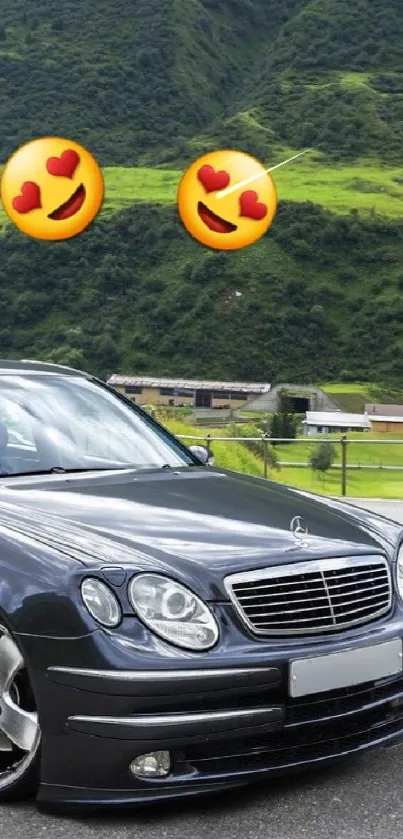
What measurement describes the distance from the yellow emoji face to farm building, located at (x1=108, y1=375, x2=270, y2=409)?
37003mm

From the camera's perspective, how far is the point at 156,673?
3135 millimetres

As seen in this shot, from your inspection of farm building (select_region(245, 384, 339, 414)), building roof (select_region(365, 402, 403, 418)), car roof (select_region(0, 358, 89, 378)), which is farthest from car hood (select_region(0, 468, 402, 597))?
building roof (select_region(365, 402, 403, 418))

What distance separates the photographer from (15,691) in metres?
3.42

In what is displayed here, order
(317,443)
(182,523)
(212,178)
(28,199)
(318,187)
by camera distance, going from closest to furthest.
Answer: (182,523) → (28,199) → (317,443) → (212,178) → (318,187)

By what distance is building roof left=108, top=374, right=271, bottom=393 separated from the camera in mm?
63116

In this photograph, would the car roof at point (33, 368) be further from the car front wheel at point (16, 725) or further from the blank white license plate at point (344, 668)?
the blank white license plate at point (344, 668)

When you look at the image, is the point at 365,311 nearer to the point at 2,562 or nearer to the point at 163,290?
the point at 163,290

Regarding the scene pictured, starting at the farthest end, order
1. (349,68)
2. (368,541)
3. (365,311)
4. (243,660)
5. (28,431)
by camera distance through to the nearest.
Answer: (349,68) → (365,311) → (28,431) → (368,541) → (243,660)

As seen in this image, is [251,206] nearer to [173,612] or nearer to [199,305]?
[173,612]

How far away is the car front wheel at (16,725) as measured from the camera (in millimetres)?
3346

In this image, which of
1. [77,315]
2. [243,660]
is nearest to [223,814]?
[243,660]

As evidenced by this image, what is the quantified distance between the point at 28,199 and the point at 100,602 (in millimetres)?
14994

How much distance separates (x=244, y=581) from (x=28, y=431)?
5.04 ft

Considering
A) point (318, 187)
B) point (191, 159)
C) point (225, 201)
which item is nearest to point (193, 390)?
point (225, 201)
